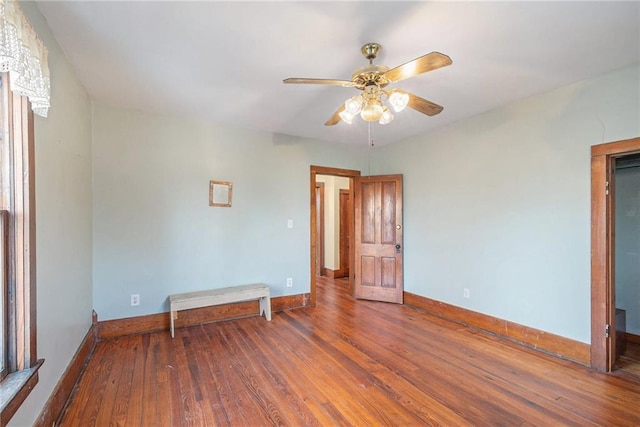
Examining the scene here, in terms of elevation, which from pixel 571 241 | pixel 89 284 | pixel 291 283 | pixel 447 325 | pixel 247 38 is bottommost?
pixel 447 325

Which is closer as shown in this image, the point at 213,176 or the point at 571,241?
the point at 571,241

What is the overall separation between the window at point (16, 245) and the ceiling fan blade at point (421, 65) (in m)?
2.00

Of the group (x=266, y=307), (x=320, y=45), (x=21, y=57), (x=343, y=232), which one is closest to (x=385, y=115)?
(x=320, y=45)

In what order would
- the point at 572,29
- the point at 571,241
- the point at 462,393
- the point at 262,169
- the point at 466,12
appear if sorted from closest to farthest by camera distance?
the point at 466,12, the point at 572,29, the point at 462,393, the point at 571,241, the point at 262,169

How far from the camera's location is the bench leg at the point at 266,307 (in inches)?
148

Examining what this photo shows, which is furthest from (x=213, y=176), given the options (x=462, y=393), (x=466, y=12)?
(x=462, y=393)

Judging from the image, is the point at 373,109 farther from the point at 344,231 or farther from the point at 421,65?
the point at 344,231

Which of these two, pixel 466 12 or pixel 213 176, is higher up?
pixel 466 12

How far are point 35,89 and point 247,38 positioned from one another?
1.19m

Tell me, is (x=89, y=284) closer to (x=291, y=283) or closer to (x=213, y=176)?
(x=213, y=176)

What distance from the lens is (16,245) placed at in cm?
148

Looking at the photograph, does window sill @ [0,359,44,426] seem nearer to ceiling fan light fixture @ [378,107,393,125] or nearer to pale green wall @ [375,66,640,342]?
ceiling fan light fixture @ [378,107,393,125]

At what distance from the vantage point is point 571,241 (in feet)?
8.91

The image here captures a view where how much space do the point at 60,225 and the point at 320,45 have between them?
7.24ft
